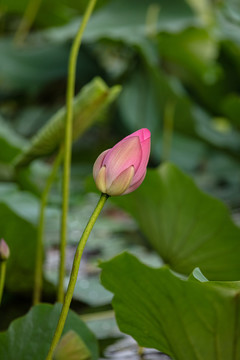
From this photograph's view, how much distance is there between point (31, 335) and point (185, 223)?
269mm

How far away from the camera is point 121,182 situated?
1.26 ft

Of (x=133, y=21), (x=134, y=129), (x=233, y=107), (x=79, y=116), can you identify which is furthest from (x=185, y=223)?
(x=133, y=21)

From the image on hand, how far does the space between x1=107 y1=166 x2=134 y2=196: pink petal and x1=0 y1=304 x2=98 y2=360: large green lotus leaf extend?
0.49ft

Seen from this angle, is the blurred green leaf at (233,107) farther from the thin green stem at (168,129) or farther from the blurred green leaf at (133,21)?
the blurred green leaf at (133,21)

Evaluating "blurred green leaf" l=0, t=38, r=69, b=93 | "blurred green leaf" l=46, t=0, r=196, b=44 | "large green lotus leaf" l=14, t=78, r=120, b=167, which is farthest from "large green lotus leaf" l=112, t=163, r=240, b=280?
"blurred green leaf" l=0, t=38, r=69, b=93

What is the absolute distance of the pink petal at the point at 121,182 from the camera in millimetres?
382

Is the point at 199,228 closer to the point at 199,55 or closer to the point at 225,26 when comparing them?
the point at 225,26

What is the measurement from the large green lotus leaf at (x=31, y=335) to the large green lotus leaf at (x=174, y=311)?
56 millimetres

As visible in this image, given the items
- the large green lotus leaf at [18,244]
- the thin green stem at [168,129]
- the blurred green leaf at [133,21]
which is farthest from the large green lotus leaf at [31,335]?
the blurred green leaf at [133,21]

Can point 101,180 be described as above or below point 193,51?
above

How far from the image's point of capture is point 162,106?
4.70ft

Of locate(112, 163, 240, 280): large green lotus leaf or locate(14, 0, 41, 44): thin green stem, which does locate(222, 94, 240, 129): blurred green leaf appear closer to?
locate(112, 163, 240, 280): large green lotus leaf

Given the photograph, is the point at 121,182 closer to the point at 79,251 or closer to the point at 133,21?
the point at 79,251

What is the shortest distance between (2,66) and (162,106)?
0.49 m
